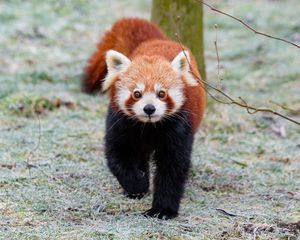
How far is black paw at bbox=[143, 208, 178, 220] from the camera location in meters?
4.96

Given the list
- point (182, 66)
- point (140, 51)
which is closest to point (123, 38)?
point (140, 51)

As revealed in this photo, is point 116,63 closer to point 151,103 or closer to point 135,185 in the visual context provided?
point 151,103

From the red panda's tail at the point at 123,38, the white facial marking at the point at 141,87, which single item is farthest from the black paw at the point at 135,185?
the red panda's tail at the point at 123,38

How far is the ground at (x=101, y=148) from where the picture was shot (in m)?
4.75

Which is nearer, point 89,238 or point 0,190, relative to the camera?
point 89,238

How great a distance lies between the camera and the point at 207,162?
647cm

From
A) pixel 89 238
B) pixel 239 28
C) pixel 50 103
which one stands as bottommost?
pixel 239 28

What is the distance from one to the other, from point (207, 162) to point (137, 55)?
4.93 feet

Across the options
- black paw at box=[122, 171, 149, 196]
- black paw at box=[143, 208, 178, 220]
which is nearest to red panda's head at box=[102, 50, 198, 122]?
black paw at box=[122, 171, 149, 196]

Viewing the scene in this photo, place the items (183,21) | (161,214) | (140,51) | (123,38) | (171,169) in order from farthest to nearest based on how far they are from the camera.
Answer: (183,21)
(123,38)
(140,51)
(171,169)
(161,214)

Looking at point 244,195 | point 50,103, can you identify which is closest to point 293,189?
point 244,195

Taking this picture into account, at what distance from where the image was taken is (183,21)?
766cm

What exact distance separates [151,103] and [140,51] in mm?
1013

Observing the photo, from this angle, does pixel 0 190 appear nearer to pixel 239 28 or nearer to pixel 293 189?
pixel 293 189
